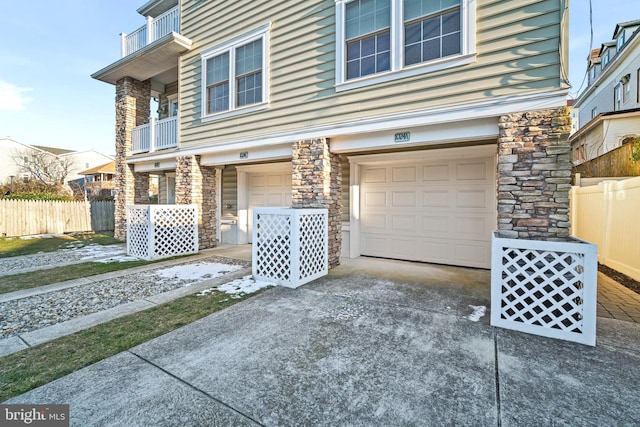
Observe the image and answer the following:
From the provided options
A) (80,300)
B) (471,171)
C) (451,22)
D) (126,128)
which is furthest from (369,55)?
(126,128)

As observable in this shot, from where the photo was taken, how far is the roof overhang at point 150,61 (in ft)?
26.6

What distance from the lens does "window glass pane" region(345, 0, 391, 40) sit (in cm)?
523

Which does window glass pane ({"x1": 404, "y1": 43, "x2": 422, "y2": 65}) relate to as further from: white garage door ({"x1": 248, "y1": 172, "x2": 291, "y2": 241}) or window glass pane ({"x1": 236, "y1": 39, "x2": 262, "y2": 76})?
white garage door ({"x1": 248, "y1": 172, "x2": 291, "y2": 241})

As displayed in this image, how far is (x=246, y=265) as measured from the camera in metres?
6.46

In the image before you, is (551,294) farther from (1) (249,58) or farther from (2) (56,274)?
(2) (56,274)

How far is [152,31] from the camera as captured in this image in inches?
368

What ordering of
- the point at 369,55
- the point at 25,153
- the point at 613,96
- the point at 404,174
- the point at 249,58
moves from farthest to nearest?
the point at 25,153 → the point at 613,96 → the point at 249,58 → the point at 404,174 → the point at 369,55

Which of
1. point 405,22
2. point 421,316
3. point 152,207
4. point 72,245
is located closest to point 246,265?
point 152,207

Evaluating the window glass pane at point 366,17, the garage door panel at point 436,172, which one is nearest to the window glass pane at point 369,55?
the window glass pane at point 366,17

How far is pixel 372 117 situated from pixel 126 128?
30.9 ft

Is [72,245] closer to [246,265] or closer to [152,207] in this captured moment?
[152,207]

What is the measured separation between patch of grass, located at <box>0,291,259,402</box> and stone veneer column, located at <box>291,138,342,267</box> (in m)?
2.75

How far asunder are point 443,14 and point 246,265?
20.2 ft

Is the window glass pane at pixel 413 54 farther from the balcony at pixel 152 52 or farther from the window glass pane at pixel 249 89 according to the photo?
the balcony at pixel 152 52
